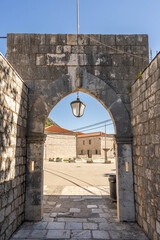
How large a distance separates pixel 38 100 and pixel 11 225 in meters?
2.57

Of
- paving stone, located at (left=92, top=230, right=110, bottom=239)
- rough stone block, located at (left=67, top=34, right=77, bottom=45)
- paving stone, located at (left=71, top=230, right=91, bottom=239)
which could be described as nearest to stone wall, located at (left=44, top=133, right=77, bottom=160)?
rough stone block, located at (left=67, top=34, right=77, bottom=45)

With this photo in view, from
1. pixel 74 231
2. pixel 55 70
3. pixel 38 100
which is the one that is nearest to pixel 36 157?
pixel 38 100

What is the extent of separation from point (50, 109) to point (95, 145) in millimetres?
29908

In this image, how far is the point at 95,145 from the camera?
33.2 metres

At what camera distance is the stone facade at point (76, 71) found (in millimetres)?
3947

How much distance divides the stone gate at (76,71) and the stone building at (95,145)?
27.0 metres

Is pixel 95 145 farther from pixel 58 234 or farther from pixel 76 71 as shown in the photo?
pixel 58 234

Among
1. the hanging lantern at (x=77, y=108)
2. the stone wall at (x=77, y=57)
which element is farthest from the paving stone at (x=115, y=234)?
the stone wall at (x=77, y=57)

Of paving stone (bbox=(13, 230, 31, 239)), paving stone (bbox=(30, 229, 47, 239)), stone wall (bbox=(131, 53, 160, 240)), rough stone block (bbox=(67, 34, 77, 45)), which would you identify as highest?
rough stone block (bbox=(67, 34, 77, 45))

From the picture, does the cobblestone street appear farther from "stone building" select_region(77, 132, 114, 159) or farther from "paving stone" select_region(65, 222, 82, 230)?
"stone building" select_region(77, 132, 114, 159)

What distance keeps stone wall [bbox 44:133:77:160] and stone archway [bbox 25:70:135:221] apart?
22308 mm

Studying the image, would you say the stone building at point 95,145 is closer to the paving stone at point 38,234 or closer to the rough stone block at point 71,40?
the rough stone block at point 71,40

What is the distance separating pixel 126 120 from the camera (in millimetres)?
3977

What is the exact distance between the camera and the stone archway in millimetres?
3689
